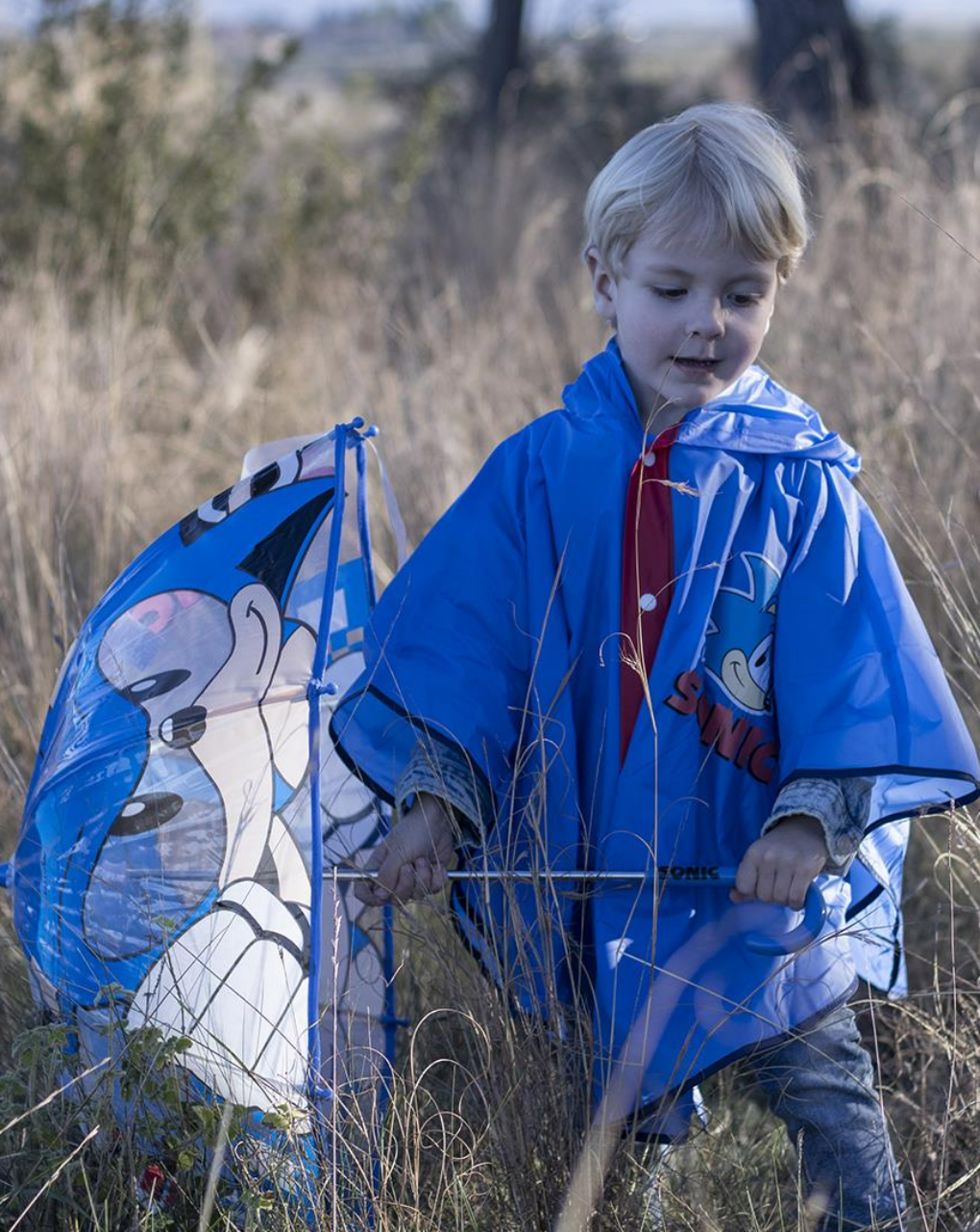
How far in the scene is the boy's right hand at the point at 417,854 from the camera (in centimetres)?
180

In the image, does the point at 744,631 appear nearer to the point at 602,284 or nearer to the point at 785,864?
the point at 785,864

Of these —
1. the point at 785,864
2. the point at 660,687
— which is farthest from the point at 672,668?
the point at 785,864

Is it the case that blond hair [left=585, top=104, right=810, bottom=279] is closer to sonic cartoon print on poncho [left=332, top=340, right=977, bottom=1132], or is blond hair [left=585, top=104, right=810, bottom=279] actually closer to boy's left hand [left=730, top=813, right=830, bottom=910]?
sonic cartoon print on poncho [left=332, top=340, right=977, bottom=1132]

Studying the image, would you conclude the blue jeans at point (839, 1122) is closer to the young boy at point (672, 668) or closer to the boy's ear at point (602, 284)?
the young boy at point (672, 668)

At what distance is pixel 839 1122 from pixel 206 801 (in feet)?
2.80

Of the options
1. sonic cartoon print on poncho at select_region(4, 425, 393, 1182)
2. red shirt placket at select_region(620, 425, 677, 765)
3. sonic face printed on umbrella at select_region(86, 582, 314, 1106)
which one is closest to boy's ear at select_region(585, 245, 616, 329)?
red shirt placket at select_region(620, 425, 677, 765)

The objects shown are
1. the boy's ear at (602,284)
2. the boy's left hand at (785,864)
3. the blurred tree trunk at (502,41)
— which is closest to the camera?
the boy's left hand at (785,864)

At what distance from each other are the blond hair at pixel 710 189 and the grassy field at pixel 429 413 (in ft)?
0.94

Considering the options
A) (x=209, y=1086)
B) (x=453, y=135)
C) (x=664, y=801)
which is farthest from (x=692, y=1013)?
(x=453, y=135)

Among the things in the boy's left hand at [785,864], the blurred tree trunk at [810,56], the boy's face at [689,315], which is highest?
the blurred tree trunk at [810,56]

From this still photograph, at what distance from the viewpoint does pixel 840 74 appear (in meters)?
7.04

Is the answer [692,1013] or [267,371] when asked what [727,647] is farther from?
[267,371]

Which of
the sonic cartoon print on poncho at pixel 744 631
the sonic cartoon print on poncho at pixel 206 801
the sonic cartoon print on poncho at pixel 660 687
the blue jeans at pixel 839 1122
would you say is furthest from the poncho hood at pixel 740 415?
the blue jeans at pixel 839 1122

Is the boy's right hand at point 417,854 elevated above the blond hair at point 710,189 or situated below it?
below
